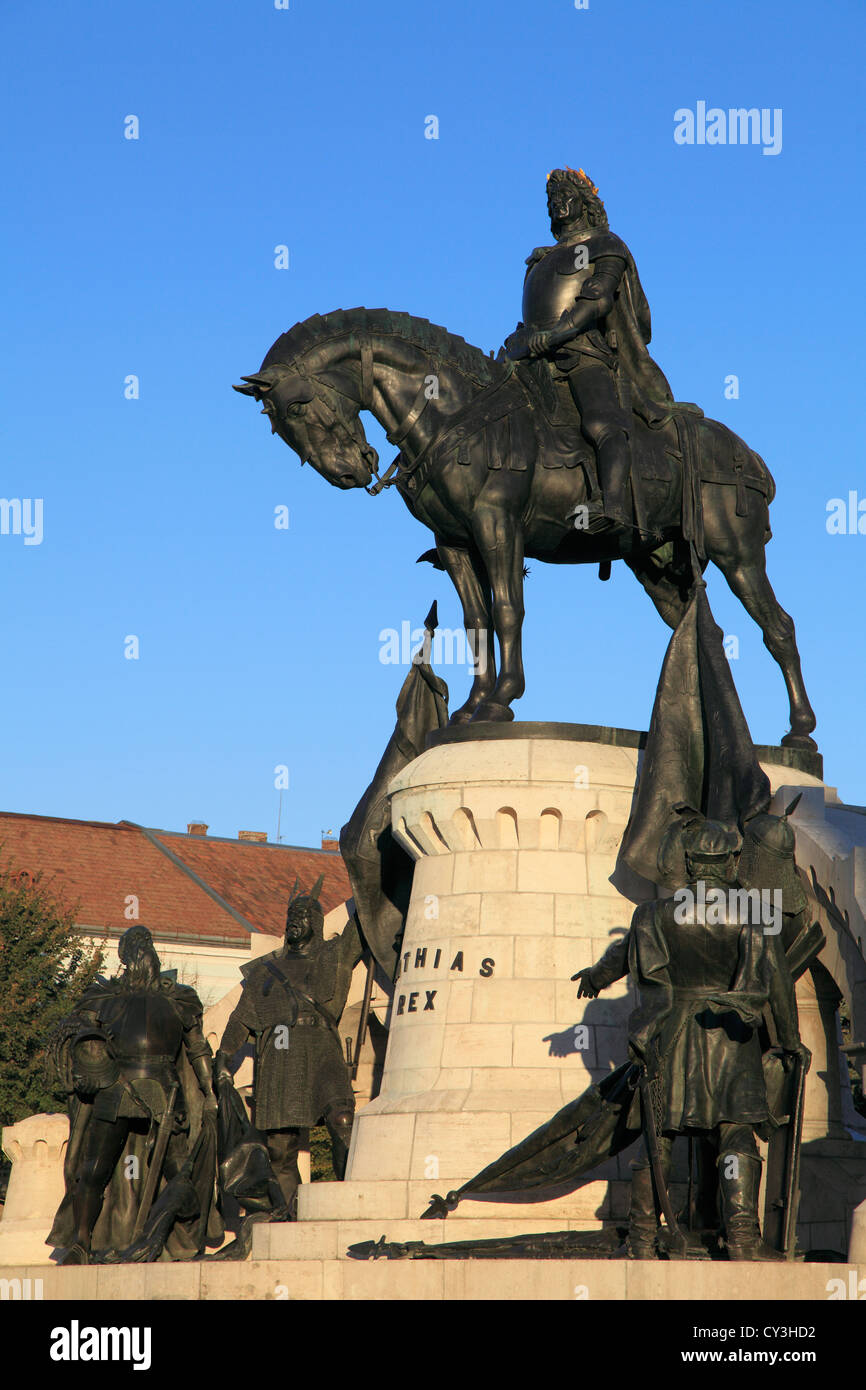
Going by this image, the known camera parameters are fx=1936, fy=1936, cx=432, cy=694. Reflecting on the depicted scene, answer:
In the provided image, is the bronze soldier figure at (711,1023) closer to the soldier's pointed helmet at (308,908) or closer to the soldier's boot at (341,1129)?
the soldier's boot at (341,1129)

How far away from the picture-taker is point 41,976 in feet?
127

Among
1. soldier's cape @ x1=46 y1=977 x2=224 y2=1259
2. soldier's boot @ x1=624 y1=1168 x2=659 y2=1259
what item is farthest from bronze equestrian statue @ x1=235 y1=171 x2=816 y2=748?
soldier's boot @ x1=624 y1=1168 x2=659 y2=1259

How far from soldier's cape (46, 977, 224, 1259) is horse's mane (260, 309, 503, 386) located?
216 inches

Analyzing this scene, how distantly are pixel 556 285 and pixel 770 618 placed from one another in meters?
3.49

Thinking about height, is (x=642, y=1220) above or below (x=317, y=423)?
below

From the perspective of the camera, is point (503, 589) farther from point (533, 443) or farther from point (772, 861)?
point (772, 861)

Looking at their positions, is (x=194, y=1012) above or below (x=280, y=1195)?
above

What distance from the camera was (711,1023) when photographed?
11.8 m

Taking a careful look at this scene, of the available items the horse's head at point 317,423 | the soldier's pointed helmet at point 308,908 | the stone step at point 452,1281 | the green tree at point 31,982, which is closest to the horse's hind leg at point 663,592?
the horse's head at point 317,423

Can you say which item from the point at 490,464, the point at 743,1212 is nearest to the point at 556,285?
the point at 490,464

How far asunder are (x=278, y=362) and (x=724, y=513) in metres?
4.13

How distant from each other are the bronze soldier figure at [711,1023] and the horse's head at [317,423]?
18.9 ft
